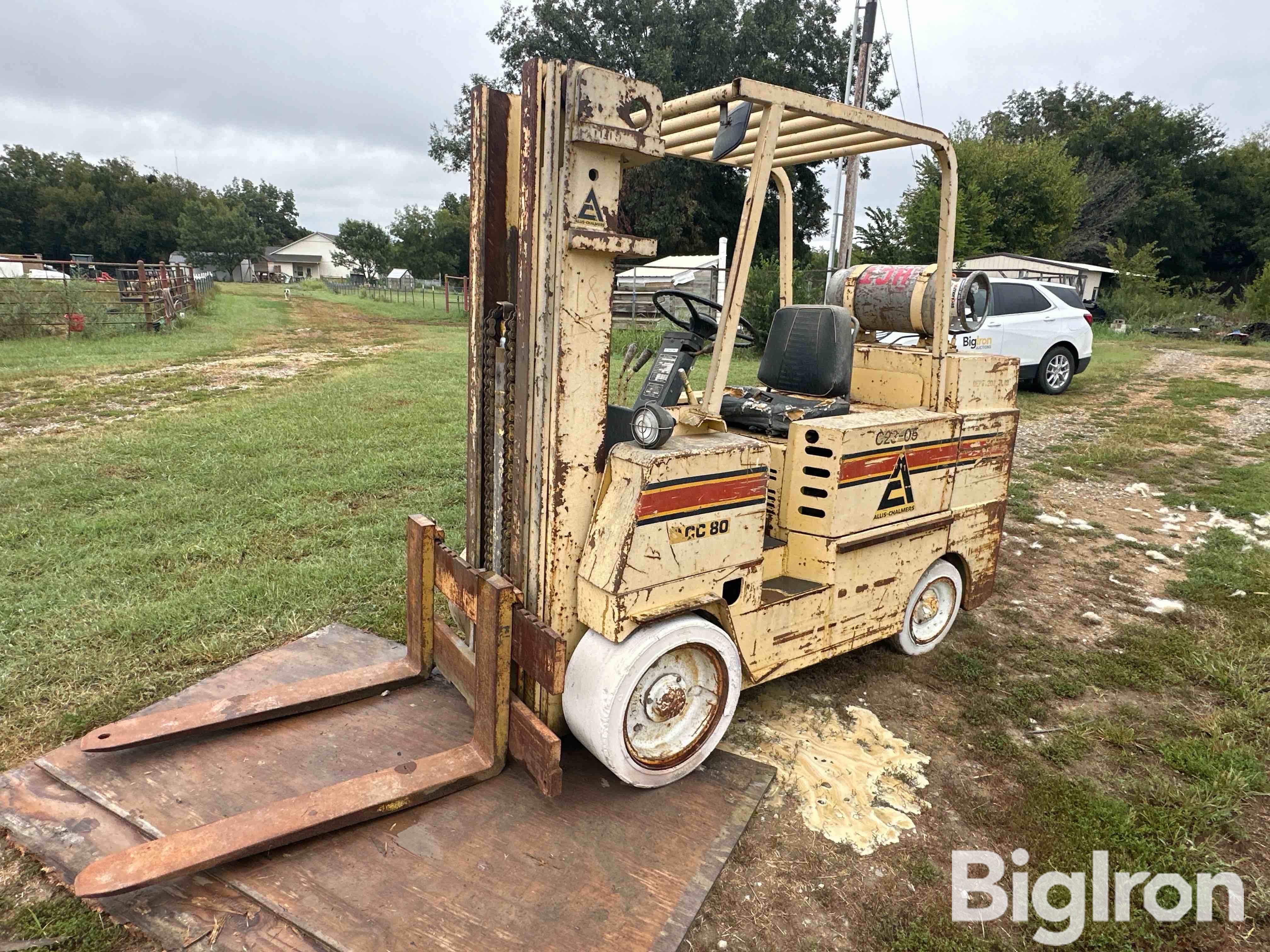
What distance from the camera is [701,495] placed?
2877mm

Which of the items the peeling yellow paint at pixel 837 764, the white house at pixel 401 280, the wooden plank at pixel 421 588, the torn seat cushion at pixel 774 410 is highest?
the white house at pixel 401 280

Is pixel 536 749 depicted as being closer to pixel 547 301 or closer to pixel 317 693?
pixel 317 693

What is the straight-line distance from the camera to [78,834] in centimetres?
269

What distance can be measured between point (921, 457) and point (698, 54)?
28.3 metres

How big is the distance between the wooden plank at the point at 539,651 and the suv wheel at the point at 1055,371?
499 inches

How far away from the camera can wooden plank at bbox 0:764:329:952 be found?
7.61 feet

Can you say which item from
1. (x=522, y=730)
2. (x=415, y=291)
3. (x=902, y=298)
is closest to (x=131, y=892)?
(x=522, y=730)

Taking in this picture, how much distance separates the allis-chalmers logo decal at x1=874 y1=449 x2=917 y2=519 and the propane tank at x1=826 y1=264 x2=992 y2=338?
2.85 ft

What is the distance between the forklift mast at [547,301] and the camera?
259 centimetres

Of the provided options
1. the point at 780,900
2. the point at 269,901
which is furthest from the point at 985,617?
the point at 269,901

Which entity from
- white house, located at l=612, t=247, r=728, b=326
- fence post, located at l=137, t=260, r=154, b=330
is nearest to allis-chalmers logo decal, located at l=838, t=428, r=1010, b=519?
white house, located at l=612, t=247, r=728, b=326

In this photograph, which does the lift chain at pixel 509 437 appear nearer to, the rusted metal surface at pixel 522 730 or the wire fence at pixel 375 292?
the rusted metal surface at pixel 522 730

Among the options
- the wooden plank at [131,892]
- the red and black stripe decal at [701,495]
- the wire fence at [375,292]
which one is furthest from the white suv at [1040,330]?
the wire fence at [375,292]

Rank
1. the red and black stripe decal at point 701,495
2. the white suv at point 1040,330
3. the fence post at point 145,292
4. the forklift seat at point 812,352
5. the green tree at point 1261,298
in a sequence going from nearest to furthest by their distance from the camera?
the red and black stripe decal at point 701,495, the forklift seat at point 812,352, the white suv at point 1040,330, the fence post at point 145,292, the green tree at point 1261,298
